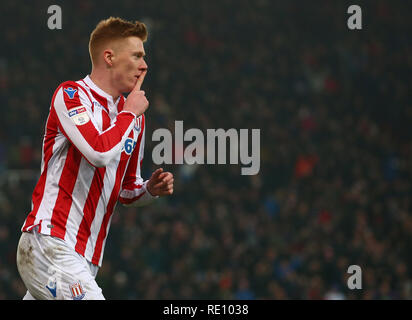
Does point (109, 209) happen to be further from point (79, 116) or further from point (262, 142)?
point (262, 142)

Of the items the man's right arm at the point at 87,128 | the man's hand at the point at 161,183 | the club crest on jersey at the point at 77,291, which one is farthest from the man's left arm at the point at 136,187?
the club crest on jersey at the point at 77,291

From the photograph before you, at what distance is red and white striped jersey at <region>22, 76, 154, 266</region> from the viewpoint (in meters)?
3.59

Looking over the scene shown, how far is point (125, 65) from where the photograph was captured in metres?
3.87

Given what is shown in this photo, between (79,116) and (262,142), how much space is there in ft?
37.5

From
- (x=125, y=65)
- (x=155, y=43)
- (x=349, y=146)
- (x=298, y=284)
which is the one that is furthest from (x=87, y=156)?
(x=155, y=43)

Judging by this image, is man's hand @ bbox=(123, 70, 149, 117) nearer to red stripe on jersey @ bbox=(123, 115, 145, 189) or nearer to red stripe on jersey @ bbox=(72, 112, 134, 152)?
red stripe on jersey @ bbox=(72, 112, 134, 152)

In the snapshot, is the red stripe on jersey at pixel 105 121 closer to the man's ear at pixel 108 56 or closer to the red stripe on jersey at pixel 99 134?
the red stripe on jersey at pixel 99 134

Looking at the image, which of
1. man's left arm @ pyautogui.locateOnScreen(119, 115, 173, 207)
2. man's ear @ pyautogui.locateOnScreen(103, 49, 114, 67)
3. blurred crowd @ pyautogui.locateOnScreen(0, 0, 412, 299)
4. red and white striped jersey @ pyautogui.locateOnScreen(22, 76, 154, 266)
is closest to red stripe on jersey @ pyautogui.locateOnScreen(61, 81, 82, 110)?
red and white striped jersey @ pyautogui.locateOnScreen(22, 76, 154, 266)

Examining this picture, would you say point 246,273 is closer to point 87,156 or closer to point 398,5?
point 87,156

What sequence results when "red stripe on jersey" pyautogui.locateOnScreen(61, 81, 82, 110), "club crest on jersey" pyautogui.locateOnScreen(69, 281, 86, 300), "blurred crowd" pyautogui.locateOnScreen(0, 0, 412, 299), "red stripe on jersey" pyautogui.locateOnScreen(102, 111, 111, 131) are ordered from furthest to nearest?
"blurred crowd" pyautogui.locateOnScreen(0, 0, 412, 299), "red stripe on jersey" pyautogui.locateOnScreen(102, 111, 111, 131), "red stripe on jersey" pyautogui.locateOnScreen(61, 81, 82, 110), "club crest on jersey" pyautogui.locateOnScreen(69, 281, 86, 300)

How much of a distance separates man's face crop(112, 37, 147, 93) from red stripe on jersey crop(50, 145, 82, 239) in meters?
0.46

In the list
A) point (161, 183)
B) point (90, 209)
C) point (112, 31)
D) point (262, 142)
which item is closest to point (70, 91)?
point (112, 31)

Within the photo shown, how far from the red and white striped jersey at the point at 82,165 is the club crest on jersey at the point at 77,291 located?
221mm

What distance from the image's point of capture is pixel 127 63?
152 inches
